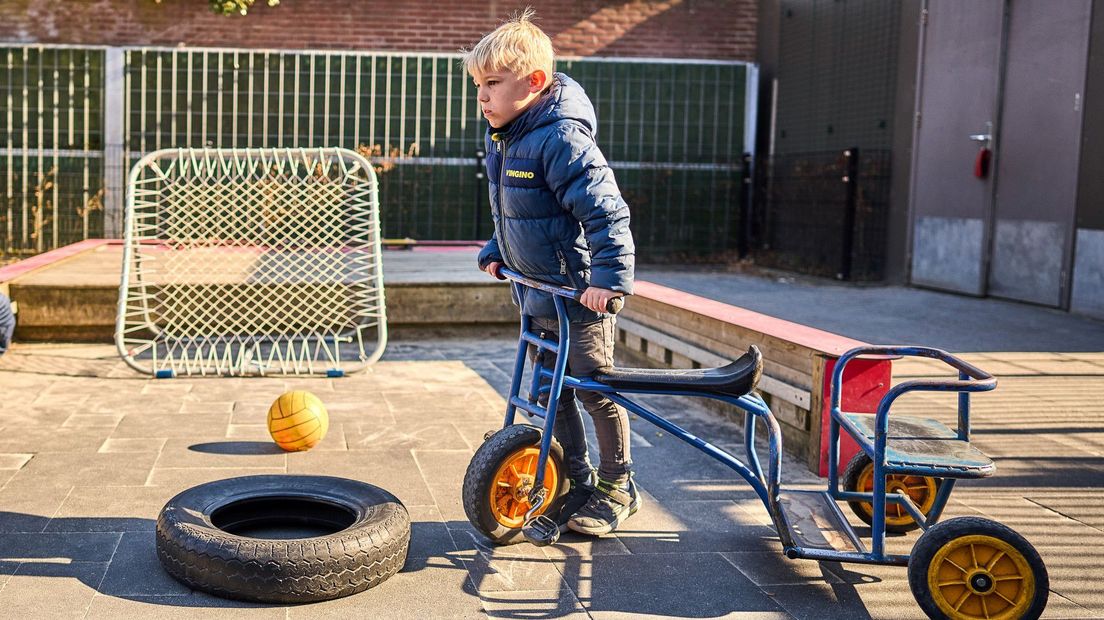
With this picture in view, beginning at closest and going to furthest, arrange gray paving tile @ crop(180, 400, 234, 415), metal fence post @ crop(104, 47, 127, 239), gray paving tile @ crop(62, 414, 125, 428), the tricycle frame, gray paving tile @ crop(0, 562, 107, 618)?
gray paving tile @ crop(0, 562, 107, 618) → the tricycle frame → gray paving tile @ crop(62, 414, 125, 428) → gray paving tile @ crop(180, 400, 234, 415) → metal fence post @ crop(104, 47, 127, 239)

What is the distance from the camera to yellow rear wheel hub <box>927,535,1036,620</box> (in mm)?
3457

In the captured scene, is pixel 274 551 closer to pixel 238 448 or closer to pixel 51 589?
pixel 51 589

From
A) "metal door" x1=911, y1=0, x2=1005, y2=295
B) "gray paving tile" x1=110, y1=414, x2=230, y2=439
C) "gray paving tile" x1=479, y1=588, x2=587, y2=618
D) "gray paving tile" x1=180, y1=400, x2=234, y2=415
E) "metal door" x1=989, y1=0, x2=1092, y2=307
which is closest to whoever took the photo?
"gray paving tile" x1=479, y1=588, x2=587, y2=618

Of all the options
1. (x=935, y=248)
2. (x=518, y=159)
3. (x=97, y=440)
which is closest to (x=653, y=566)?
(x=518, y=159)

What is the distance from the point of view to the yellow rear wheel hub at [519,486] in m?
4.06

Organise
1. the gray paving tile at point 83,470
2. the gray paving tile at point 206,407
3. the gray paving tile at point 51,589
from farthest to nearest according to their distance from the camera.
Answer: the gray paving tile at point 206,407 → the gray paving tile at point 83,470 → the gray paving tile at point 51,589

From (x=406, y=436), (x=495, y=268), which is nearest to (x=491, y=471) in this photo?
(x=495, y=268)

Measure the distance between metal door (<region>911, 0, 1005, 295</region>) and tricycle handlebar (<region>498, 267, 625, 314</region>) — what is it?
9.74 meters

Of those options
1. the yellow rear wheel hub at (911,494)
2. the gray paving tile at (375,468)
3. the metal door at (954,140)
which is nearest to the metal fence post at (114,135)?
the metal door at (954,140)

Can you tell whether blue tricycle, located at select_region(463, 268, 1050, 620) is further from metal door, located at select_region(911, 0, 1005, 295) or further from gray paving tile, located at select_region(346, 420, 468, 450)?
metal door, located at select_region(911, 0, 1005, 295)

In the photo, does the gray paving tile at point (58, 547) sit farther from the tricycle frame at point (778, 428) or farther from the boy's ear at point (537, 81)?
the boy's ear at point (537, 81)

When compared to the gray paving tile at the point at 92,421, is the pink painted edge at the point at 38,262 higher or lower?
higher

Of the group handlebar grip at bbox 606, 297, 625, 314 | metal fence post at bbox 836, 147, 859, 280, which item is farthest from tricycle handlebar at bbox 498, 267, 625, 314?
metal fence post at bbox 836, 147, 859, 280

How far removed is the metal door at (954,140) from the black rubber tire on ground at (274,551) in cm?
1024
